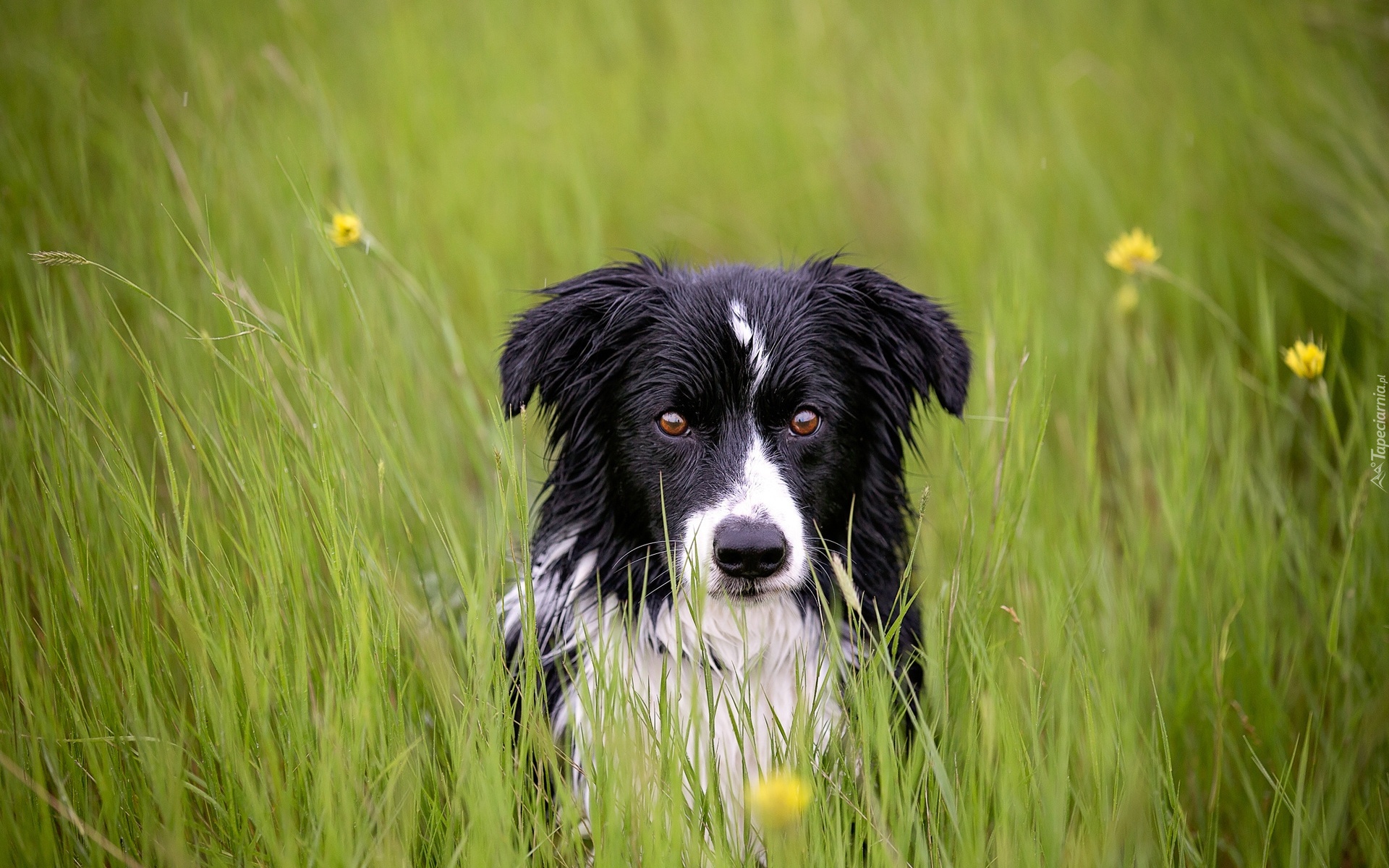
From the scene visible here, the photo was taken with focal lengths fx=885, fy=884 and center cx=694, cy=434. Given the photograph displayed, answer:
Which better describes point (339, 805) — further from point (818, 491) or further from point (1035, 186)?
point (1035, 186)

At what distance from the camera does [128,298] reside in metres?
3.79

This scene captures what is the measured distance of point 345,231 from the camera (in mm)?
2754

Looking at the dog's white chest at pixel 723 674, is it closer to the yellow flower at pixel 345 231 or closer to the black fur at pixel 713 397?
the black fur at pixel 713 397

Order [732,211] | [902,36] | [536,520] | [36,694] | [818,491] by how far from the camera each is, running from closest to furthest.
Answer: [36,694], [818,491], [536,520], [732,211], [902,36]

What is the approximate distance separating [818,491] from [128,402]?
2191mm

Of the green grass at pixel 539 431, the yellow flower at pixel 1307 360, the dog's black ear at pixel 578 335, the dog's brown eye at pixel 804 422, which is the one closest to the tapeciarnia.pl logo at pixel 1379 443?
the green grass at pixel 539 431

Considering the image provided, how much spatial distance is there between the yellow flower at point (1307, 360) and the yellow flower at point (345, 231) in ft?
9.02

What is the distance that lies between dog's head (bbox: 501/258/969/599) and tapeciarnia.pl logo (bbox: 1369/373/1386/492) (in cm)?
133

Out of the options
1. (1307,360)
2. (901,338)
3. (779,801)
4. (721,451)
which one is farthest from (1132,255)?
(779,801)

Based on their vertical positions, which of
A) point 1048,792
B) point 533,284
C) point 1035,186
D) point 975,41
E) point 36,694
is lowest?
point 1048,792

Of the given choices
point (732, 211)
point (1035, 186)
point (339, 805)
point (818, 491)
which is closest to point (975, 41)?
point (1035, 186)

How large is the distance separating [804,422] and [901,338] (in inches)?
17.1

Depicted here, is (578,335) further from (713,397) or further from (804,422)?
(804,422)

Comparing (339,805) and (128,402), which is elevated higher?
(128,402)
